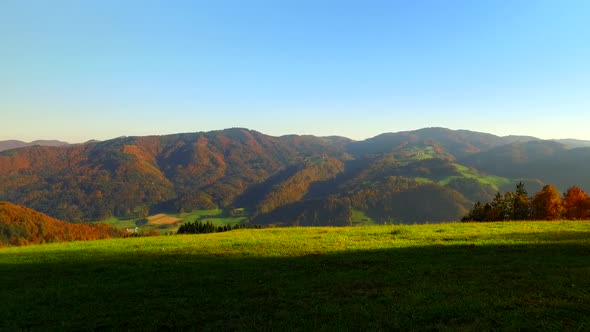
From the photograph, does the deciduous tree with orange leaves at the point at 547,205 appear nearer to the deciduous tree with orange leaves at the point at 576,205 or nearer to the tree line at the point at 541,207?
the tree line at the point at 541,207

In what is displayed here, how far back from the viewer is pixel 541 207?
196 ft

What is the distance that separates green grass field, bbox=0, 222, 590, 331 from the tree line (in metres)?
36.6

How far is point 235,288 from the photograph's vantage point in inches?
645

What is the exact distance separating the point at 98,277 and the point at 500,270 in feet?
71.3

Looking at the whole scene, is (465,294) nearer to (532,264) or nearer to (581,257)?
(532,264)

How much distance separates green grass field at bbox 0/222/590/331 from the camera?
1146 centimetres

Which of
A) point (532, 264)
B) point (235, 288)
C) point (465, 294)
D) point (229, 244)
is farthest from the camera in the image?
point (229, 244)

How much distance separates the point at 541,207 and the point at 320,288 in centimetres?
6020

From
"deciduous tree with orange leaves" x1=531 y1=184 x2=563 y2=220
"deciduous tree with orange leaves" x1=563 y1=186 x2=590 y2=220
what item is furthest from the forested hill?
"deciduous tree with orange leaves" x1=563 y1=186 x2=590 y2=220

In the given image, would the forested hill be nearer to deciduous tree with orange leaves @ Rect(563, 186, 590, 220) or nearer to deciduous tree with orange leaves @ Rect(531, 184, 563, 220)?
deciduous tree with orange leaves @ Rect(531, 184, 563, 220)

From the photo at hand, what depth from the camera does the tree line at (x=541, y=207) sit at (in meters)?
58.1

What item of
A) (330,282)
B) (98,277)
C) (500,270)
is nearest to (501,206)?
(500,270)

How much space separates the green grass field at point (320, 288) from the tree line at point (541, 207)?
3661cm

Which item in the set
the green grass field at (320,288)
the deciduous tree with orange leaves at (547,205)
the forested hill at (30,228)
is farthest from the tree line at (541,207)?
the forested hill at (30,228)
